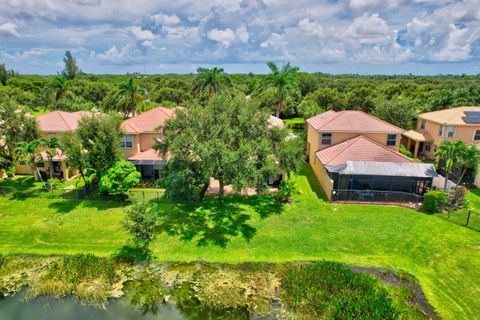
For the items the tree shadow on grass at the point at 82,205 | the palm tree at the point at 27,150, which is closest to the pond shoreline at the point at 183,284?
the tree shadow on grass at the point at 82,205

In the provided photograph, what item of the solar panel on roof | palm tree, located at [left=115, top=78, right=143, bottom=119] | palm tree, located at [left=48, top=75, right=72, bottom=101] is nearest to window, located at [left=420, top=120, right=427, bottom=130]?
the solar panel on roof

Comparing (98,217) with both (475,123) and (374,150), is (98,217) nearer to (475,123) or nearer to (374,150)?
(374,150)

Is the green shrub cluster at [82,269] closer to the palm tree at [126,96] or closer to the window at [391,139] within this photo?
the window at [391,139]

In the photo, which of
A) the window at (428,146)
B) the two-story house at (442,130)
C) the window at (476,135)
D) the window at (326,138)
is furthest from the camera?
the window at (428,146)

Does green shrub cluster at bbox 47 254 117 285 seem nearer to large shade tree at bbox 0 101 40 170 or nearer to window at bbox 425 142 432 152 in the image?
large shade tree at bbox 0 101 40 170

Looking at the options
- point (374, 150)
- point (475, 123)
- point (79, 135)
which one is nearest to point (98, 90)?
point (79, 135)

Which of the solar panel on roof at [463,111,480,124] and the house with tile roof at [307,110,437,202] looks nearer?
the house with tile roof at [307,110,437,202]
